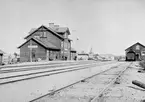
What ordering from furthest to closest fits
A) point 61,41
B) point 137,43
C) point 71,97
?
point 137,43
point 61,41
point 71,97

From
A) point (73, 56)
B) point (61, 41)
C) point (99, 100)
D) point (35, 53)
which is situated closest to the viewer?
point (99, 100)

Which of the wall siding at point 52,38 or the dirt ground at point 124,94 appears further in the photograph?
the wall siding at point 52,38

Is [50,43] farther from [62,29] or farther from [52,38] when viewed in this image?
[62,29]

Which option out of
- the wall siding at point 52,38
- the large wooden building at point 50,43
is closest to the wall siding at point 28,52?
the large wooden building at point 50,43

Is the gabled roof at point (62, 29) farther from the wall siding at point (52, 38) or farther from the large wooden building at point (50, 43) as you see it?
the wall siding at point (52, 38)

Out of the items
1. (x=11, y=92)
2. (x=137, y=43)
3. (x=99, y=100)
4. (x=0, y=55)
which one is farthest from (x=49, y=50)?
(x=137, y=43)

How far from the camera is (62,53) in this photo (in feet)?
190

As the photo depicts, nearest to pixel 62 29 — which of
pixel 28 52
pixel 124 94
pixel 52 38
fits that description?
pixel 52 38

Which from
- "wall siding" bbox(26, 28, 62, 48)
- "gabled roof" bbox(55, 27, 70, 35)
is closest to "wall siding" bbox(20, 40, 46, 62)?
"wall siding" bbox(26, 28, 62, 48)

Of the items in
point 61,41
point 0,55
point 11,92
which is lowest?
point 11,92

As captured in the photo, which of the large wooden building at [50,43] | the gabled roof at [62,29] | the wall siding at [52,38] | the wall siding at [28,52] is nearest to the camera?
the wall siding at [28,52]

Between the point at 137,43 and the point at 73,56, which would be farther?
the point at 137,43

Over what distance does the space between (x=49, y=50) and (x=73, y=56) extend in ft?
70.5

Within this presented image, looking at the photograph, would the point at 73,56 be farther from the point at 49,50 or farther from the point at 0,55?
the point at 0,55
